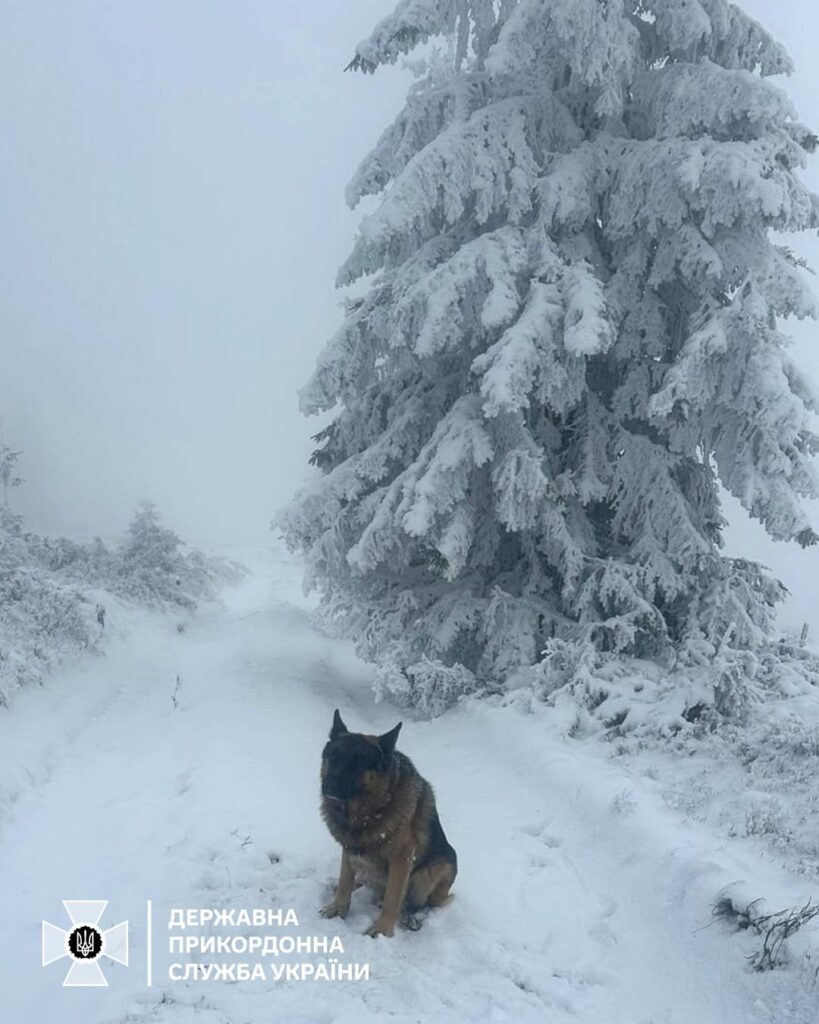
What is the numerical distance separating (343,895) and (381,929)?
362mm

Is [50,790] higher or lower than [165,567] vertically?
higher

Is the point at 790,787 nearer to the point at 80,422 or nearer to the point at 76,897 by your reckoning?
the point at 76,897

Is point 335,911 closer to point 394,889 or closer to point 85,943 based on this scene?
point 394,889

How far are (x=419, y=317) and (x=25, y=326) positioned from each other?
165 meters

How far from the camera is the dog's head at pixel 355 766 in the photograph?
4371mm

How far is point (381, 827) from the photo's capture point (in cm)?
448

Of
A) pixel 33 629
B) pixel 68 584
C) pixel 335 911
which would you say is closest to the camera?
pixel 335 911

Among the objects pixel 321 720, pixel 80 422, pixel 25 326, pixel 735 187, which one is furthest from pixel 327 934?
pixel 25 326

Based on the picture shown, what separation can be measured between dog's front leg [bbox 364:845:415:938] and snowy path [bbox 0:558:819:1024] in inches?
5.7

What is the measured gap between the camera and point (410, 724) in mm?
10344

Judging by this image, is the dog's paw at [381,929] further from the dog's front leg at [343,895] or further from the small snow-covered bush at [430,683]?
the small snow-covered bush at [430,683]

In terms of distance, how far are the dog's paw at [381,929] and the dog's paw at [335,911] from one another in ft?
0.78

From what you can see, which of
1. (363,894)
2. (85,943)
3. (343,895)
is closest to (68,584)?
(85,943)

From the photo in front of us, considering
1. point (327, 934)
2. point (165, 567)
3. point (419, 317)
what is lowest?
point (165, 567)
